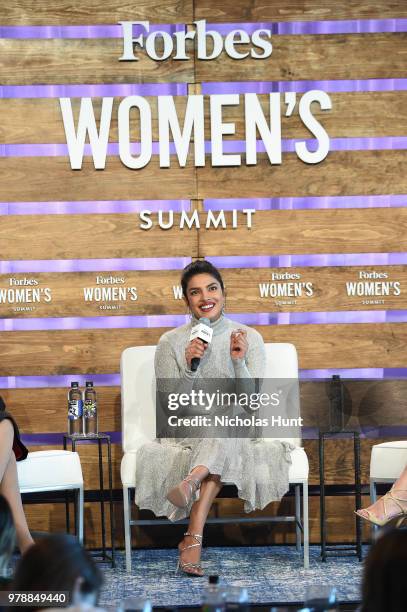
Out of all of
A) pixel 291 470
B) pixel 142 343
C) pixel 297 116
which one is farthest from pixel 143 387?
pixel 297 116

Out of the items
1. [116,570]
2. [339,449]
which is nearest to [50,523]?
[116,570]

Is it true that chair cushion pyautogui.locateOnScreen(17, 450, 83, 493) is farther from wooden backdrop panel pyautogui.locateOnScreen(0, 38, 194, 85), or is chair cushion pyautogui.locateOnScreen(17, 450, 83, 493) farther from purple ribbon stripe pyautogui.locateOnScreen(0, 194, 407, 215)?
wooden backdrop panel pyautogui.locateOnScreen(0, 38, 194, 85)

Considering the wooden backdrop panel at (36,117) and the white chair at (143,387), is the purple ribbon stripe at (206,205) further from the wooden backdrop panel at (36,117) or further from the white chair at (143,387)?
the white chair at (143,387)

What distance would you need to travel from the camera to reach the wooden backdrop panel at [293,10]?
4953 millimetres

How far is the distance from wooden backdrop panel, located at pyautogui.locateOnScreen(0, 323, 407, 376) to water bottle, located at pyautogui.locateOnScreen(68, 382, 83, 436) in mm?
189

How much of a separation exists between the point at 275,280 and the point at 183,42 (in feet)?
4.37

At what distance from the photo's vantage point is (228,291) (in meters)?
4.96

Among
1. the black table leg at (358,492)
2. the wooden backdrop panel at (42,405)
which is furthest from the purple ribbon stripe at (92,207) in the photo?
the black table leg at (358,492)

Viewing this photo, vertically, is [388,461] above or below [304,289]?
below

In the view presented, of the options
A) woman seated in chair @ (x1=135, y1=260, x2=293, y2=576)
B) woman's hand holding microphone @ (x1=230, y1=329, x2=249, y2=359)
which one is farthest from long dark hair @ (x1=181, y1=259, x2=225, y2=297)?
woman's hand holding microphone @ (x1=230, y1=329, x2=249, y2=359)

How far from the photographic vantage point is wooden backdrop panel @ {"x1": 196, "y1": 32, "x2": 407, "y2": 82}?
496cm

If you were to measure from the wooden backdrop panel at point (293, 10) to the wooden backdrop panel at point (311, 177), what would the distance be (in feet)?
2.37

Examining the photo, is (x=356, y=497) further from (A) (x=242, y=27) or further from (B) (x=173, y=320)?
(A) (x=242, y=27)

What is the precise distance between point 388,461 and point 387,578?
288 cm
